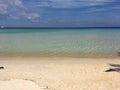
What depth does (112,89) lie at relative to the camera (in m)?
8.59

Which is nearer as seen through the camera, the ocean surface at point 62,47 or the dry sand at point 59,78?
the dry sand at point 59,78

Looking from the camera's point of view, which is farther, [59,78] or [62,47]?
[62,47]

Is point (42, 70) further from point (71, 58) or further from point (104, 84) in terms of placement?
point (71, 58)

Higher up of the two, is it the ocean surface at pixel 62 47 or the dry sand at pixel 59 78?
the dry sand at pixel 59 78

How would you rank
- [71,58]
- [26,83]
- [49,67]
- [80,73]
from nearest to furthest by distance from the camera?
1. [26,83]
2. [80,73]
3. [49,67]
4. [71,58]

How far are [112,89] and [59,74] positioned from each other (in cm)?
274

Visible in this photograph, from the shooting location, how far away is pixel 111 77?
10414 millimetres

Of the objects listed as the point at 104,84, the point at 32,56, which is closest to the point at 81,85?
the point at 104,84

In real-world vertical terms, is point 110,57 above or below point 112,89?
below

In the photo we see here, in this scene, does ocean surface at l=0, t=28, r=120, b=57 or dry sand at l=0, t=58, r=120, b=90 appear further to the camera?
ocean surface at l=0, t=28, r=120, b=57

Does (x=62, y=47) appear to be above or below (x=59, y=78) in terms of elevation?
below

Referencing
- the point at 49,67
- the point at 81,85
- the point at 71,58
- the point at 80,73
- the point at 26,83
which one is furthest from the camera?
the point at 71,58

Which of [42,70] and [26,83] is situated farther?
[42,70]

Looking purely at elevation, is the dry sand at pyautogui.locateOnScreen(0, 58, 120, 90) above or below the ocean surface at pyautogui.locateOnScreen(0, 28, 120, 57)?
above
